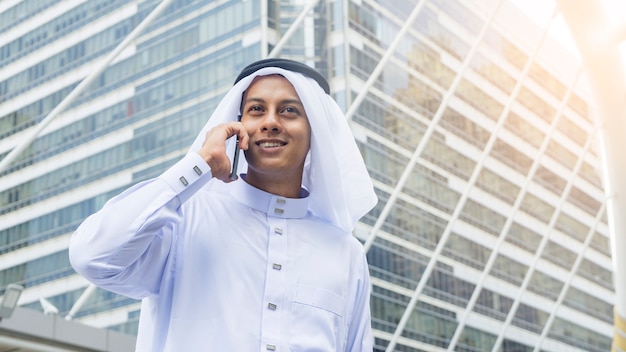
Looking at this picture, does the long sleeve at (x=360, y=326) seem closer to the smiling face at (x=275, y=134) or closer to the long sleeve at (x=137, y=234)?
the smiling face at (x=275, y=134)

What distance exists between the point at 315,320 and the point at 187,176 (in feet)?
1.17

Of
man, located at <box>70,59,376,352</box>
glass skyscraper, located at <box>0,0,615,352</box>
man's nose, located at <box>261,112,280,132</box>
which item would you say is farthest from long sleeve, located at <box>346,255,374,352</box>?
glass skyscraper, located at <box>0,0,615,352</box>

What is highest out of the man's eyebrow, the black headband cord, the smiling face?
the black headband cord

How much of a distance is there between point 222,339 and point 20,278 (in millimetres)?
43645

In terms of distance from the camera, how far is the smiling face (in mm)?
1957

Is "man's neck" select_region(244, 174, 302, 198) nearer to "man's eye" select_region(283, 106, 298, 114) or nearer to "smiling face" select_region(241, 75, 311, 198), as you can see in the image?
"smiling face" select_region(241, 75, 311, 198)

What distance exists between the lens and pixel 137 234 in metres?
1.71

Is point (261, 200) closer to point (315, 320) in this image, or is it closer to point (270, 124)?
point (270, 124)

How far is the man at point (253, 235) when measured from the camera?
5.72 ft

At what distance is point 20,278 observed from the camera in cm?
4331

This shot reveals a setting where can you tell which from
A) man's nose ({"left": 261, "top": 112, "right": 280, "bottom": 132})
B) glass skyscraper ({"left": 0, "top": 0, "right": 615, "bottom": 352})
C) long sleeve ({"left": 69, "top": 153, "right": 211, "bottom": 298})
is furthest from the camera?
glass skyscraper ({"left": 0, "top": 0, "right": 615, "bottom": 352})

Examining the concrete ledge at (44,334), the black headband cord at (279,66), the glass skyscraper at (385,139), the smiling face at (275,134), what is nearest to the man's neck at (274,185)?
the smiling face at (275,134)

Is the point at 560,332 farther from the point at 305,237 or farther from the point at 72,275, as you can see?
the point at 305,237

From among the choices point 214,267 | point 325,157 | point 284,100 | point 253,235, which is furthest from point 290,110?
point 214,267
